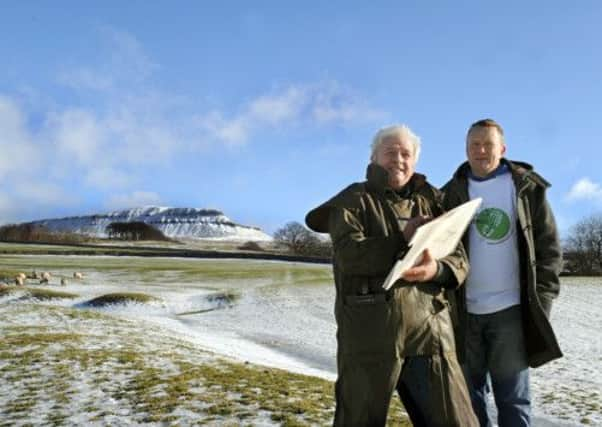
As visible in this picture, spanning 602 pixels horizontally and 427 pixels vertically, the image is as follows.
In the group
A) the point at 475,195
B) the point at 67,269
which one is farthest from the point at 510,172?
the point at 67,269

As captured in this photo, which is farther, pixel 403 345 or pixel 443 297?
pixel 443 297

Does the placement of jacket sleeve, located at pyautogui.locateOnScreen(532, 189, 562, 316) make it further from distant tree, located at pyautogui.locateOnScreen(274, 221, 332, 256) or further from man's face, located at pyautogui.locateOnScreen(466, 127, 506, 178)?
distant tree, located at pyautogui.locateOnScreen(274, 221, 332, 256)

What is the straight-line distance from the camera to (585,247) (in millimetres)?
79812

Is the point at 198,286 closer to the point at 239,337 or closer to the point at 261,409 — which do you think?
the point at 239,337

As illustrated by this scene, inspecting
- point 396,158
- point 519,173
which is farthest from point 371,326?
point 519,173

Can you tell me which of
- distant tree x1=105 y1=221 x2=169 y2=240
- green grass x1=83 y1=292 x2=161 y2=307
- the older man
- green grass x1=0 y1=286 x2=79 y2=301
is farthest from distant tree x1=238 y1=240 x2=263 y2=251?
the older man

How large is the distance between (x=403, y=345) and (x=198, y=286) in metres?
36.0

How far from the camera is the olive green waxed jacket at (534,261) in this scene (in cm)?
396

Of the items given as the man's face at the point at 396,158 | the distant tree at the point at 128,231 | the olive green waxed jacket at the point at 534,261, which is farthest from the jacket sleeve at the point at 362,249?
the distant tree at the point at 128,231

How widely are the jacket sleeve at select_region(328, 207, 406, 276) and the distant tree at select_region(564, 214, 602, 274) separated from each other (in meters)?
70.3

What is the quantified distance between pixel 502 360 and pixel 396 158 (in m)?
1.79

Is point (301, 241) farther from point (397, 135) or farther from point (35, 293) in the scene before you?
point (397, 135)

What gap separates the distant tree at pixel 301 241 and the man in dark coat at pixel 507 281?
78344mm

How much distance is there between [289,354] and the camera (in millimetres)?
17234
